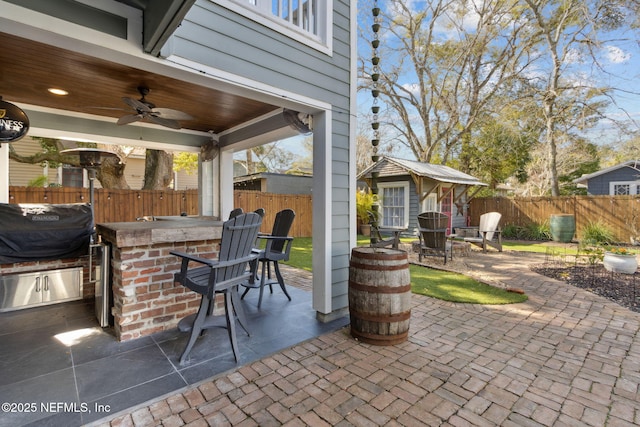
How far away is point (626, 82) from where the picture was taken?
946cm

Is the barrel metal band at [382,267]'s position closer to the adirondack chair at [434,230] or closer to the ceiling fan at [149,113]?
the ceiling fan at [149,113]

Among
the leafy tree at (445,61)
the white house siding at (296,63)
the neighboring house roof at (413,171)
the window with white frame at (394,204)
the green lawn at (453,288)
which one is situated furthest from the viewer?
the leafy tree at (445,61)

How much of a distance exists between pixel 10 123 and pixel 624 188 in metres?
20.2

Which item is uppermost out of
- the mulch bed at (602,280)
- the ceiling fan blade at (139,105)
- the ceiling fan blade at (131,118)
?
the ceiling fan blade at (139,105)

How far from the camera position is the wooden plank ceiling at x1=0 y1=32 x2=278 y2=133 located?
2.54 m

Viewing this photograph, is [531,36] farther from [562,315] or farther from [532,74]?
[562,315]

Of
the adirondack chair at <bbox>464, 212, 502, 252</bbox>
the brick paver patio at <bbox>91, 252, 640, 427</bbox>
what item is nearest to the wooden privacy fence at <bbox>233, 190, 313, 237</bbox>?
the adirondack chair at <bbox>464, 212, 502, 252</bbox>

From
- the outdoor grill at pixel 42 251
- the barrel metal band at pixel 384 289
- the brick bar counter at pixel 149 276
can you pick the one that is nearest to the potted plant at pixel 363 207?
the barrel metal band at pixel 384 289

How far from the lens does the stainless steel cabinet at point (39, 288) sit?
10.6 feet

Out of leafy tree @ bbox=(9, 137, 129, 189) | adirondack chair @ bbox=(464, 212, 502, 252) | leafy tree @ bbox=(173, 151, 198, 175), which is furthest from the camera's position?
leafy tree @ bbox=(173, 151, 198, 175)

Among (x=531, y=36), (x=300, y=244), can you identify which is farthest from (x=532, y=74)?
(x=300, y=244)

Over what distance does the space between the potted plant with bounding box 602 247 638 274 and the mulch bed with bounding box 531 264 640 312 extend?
3.4 inches

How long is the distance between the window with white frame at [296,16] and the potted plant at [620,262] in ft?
19.5

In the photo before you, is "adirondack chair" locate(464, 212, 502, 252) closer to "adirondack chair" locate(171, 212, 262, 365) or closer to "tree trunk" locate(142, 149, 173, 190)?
"adirondack chair" locate(171, 212, 262, 365)
